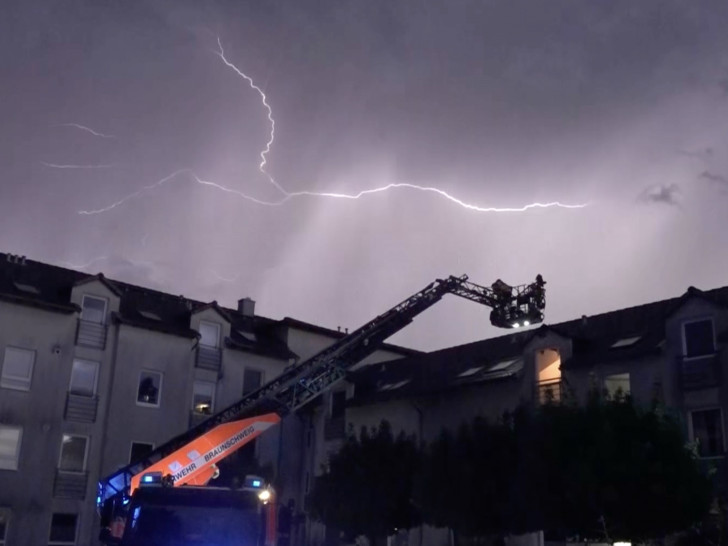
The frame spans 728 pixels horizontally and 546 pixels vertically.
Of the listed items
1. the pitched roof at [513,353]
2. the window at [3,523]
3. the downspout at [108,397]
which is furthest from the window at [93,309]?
the pitched roof at [513,353]

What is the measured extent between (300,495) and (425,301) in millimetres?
15713

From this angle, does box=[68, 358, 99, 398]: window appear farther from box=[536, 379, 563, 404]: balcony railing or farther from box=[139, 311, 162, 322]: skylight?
box=[536, 379, 563, 404]: balcony railing

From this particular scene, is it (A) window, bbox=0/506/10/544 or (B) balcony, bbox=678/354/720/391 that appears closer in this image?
(B) balcony, bbox=678/354/720/391

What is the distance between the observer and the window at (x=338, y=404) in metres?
42.3

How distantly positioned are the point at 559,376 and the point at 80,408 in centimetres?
2095

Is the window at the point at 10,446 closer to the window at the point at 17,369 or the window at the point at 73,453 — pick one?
the window at the point at 17,369

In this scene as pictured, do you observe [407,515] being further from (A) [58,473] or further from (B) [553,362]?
(A) [58,473]

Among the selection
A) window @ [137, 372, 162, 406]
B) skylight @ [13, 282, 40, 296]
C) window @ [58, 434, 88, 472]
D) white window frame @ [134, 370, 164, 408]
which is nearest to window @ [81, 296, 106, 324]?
skylight @ [13, 282, 40, 296]

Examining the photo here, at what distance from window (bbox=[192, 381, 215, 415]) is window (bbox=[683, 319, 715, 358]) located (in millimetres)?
23518

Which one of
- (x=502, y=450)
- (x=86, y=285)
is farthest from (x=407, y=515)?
(x=86, y=285)

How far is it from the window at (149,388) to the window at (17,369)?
5.23 meters

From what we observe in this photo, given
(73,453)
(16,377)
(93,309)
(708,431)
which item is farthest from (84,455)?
(708,431)

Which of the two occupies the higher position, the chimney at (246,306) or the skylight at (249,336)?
the chimney at (246,306)

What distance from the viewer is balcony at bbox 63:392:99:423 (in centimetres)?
3747
